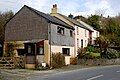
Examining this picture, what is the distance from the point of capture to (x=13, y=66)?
1400 inches

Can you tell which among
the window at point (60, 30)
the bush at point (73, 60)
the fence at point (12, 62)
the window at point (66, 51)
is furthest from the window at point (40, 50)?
the bush at point (73, 60)

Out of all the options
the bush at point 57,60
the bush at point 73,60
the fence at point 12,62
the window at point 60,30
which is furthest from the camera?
the bush at point 73,60

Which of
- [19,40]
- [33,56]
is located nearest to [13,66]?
[33,56]

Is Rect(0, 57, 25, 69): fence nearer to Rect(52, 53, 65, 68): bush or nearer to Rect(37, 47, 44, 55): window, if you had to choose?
Rect(37, 47, 44, 55): window

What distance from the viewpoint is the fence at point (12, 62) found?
35.7 m

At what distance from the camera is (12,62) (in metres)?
35.9

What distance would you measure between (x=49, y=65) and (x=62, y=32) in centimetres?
787

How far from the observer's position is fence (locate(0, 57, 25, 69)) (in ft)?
117

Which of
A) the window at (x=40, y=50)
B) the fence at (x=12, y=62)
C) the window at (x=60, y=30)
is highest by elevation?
the window at (x=60, y=30)

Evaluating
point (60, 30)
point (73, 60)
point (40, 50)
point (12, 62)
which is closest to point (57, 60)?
point (40, 50)

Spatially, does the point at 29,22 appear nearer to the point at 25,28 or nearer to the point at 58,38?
the point at 25,28

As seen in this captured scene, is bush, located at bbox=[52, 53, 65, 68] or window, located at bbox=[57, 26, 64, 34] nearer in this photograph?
bush, located at bbox=[52, 53, 65, 68]

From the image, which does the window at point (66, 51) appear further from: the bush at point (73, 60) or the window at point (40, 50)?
the window at point (40, 50)

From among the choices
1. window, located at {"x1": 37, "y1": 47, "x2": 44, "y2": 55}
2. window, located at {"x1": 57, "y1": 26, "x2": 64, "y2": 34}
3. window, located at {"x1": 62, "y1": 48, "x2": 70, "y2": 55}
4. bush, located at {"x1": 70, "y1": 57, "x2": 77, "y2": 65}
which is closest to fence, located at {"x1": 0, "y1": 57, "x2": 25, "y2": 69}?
window, located at {"x1": 37, "y1": 47, "x2": 44, "y2": 55}
